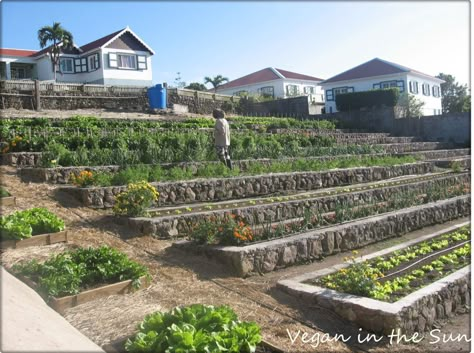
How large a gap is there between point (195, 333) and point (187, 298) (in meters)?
1.47

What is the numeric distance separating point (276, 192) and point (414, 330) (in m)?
6.64

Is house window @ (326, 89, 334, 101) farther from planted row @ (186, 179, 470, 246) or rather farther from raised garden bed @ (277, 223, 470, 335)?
raised garden bed @ (277, 223, 470, 335)

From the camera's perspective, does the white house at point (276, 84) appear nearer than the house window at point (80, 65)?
No

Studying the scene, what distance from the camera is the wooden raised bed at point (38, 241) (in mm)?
5672

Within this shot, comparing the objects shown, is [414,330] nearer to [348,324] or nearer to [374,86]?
[348,324]

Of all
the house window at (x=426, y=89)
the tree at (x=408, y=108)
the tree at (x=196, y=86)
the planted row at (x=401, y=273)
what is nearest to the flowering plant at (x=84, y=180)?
the planted row at (x=401, y=273)

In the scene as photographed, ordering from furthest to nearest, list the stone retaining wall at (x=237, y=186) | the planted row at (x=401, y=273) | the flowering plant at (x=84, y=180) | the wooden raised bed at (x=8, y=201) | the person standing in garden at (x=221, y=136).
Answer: the person standing in garden at (x=221, y=136)
the flowering plant at (x=84, y=180)
the stone retaining wall at (x=237, y=186)
the wooden raised bed at (x=8, y=201)
the planted row at (x=401, y=273)

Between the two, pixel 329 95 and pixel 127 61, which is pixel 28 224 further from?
pixel 329 95

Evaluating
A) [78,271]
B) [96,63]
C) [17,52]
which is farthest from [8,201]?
[17,52]

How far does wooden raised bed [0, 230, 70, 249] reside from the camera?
18.6 feet

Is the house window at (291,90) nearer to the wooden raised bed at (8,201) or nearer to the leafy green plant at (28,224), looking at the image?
the wooden raised bed at (8,201)

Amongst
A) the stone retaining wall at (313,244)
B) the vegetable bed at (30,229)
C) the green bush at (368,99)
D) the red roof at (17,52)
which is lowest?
the stone retaining wall at (313,244)

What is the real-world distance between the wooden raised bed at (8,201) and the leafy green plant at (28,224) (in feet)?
3.66

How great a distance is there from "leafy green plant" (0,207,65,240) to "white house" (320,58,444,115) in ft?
120
